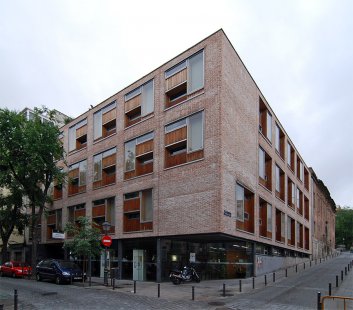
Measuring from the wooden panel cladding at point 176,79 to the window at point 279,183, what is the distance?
49.8ft

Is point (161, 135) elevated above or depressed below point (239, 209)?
above

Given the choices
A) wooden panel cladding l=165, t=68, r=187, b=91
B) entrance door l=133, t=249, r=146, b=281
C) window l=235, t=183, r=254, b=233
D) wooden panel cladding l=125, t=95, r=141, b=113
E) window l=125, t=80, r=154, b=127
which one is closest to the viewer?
window l=235, t=183, r=254, b=233

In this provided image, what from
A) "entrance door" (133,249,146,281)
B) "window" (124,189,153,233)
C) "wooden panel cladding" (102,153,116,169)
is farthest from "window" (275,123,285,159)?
"entrance door" (133,249,146,281)

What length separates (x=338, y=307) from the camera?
Result: 13133 mm

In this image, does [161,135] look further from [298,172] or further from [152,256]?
[298,172]

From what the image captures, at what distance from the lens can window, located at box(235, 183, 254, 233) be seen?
27.2 metres

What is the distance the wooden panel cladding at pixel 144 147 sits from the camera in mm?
30117

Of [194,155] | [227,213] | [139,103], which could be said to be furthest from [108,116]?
[227,213]

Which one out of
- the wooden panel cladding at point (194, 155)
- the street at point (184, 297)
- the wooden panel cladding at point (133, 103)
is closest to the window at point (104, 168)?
the wooden panel cladding at point (133, 103)

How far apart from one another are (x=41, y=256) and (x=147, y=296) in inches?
1052

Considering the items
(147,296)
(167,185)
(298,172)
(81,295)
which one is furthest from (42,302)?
(298,172)

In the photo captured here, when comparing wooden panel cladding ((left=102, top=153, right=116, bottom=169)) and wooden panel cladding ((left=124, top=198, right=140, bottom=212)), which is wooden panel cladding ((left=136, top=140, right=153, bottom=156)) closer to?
wooden panel cladding ((left=124, top=198, right=140, bottom=212))

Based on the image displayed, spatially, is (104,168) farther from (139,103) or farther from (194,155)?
(194,155)

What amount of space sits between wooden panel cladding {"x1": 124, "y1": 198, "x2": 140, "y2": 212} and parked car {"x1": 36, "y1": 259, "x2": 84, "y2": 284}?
5.73 metres
